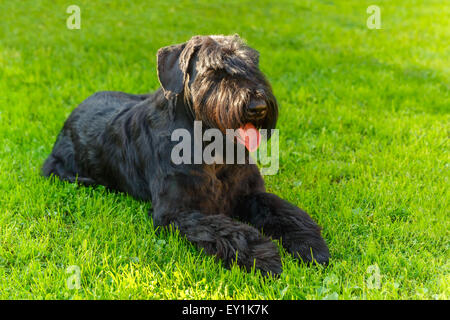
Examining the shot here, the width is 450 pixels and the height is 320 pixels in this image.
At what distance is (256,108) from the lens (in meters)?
3.67

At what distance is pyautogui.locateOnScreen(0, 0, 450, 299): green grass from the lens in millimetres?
3514

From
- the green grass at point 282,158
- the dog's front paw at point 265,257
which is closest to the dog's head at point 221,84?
the dog's front paw at point 265,257

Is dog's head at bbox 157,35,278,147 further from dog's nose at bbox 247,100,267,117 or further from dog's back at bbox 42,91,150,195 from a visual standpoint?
dog's back at bbox 42,91,150,195

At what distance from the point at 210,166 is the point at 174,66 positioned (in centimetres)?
94

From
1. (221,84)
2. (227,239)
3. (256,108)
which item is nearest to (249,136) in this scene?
(256,108)

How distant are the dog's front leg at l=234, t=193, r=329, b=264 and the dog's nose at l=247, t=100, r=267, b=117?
3.18ft

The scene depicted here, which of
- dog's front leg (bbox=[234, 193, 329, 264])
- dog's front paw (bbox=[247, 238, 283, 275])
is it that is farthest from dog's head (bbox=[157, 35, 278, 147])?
dog's front paw (bbox=[247, 238, 283, 275])

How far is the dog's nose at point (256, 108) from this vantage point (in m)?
3.66

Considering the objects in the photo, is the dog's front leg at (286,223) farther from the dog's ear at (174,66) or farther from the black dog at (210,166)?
the dog's ear at (174,66)

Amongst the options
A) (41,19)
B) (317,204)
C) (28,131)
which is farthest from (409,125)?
(41,19)

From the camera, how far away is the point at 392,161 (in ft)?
18.4

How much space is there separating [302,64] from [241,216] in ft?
17.9

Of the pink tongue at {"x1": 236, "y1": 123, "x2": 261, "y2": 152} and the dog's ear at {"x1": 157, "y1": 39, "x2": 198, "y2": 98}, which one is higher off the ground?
the dog's ear at {"x1": 157, "y1": 39, "x2": 198, "y2": 98}
